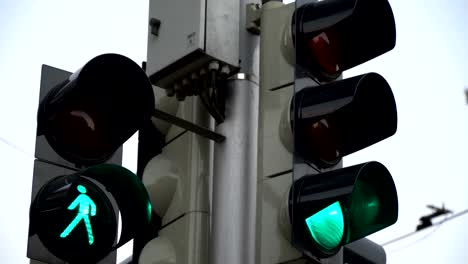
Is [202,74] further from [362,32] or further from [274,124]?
[362,32]

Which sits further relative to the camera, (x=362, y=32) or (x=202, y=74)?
(x=202, y=74)

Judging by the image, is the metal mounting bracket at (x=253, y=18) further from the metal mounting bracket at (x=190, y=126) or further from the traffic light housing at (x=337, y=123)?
the metal mounting bracket at (x=190, y=126)

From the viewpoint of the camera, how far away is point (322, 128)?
418cm

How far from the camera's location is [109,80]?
161 inches

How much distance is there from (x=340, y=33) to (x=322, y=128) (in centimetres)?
41

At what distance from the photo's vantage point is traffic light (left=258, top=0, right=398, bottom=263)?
13.1 feet

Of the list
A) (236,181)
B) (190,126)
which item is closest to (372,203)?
(236,181)

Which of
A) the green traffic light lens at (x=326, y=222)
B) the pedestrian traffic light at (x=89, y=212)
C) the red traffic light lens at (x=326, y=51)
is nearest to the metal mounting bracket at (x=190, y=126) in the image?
the pedestrian traffic light at (x=89, y=212)

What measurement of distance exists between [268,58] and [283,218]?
0.77m

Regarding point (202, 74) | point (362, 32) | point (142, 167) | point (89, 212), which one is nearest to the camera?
point (89, 212)

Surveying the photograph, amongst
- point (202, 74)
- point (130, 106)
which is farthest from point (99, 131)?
point (202, 74)

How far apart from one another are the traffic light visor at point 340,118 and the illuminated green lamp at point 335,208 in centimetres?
19

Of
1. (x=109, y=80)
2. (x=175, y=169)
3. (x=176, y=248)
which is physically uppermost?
(x=109, y=80)

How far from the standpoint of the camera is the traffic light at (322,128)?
13.1ft
